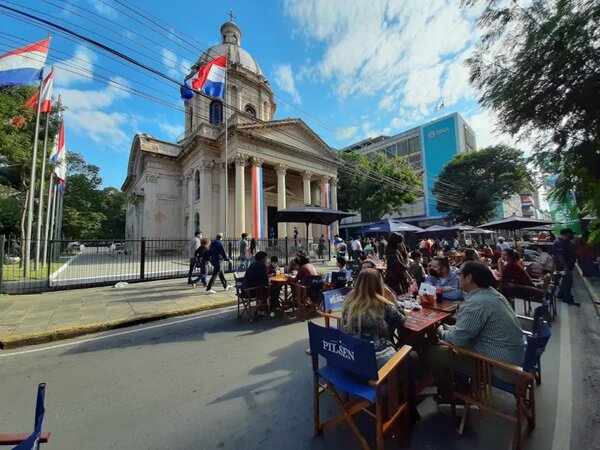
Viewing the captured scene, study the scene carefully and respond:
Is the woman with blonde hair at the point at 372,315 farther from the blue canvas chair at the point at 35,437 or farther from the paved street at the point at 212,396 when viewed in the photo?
the blue canvas chair at the point at 35,437

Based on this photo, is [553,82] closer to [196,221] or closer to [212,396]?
[212,396]

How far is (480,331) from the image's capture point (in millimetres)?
2516

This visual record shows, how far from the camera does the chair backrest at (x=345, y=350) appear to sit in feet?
6.65

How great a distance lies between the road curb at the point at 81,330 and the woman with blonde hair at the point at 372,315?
528 cm

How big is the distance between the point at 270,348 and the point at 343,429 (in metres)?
2.16

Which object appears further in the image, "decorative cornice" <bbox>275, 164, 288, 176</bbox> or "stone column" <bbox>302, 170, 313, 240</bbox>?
"stone column" <bbox>302, 170, 313, 240</bbox>

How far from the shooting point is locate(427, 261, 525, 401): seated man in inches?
94.8

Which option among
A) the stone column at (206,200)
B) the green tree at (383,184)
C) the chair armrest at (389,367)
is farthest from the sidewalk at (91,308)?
the green tree at (383,184)

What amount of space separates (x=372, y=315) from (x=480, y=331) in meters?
0.99

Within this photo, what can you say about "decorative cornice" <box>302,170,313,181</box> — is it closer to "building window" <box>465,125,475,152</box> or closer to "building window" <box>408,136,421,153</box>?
"building window" <box>408,136,421,153</box>

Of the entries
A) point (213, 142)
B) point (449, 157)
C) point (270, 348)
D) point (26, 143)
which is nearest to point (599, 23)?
point (270, 348)

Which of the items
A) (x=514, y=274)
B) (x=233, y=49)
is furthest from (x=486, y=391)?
(x=233, y=49)

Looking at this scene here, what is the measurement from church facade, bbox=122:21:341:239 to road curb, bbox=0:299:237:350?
14601mm

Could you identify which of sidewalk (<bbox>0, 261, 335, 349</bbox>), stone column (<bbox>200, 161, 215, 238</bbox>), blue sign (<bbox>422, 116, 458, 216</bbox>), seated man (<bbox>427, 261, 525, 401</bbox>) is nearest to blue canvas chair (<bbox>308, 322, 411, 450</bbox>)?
seated man (<bbox>427, 261, 525, 401</bbox>)
